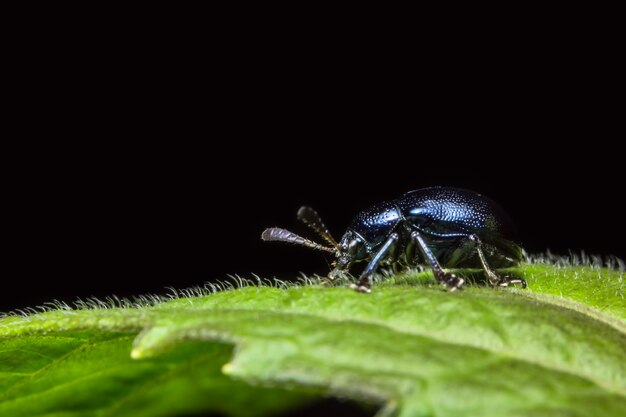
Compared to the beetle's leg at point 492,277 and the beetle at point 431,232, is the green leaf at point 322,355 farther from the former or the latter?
the beetle at point 431,232

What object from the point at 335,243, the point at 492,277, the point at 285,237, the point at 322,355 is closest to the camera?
the point at 322,355

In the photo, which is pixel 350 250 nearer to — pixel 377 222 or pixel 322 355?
pixel 377 222

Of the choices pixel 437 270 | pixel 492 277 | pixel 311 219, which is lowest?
pixel 492 277

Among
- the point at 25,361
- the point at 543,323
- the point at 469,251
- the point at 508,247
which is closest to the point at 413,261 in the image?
the point at 469,251

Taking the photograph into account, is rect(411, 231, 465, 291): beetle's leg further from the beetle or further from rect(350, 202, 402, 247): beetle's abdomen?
rect(350, 202, 402, 247): beetle's abdomen

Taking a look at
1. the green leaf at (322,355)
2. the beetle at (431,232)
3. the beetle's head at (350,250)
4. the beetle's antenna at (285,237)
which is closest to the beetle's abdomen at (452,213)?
the beetle at (431,232)

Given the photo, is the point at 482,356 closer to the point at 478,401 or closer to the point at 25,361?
the point at 478,401

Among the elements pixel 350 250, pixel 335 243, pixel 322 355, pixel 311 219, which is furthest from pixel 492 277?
pixel 322 355
